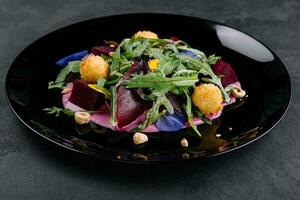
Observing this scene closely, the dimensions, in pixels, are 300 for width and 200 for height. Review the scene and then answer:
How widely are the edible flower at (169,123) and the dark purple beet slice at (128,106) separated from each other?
0.11 meters

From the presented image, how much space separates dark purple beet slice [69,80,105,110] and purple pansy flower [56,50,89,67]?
0.42 m

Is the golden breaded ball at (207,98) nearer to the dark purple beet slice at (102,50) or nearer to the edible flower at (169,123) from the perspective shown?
the edible flower at (169,123)

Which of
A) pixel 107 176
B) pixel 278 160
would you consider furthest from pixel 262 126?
pixel 107 176

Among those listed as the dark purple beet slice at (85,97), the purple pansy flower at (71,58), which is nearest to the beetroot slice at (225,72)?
the dark purple beet slice at (85,97)

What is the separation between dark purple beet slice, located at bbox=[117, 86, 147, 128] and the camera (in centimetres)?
267

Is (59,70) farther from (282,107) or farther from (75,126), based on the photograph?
(282,107)

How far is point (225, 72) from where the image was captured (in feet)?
9.90

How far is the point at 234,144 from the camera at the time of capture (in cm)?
245

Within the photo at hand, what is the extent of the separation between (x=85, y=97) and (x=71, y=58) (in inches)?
20.3

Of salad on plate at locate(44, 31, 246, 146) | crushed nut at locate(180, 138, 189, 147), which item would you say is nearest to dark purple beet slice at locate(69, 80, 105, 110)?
salad on plate at locate(44, 31, 246, 146)

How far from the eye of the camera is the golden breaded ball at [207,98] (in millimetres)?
2725

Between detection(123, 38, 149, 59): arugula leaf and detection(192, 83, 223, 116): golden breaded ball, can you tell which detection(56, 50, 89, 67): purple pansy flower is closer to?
detection(123, 38, 149, 59): arugula leaf

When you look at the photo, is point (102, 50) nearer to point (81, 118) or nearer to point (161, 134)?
point (81, 118)

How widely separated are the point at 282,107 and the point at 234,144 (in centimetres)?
39
